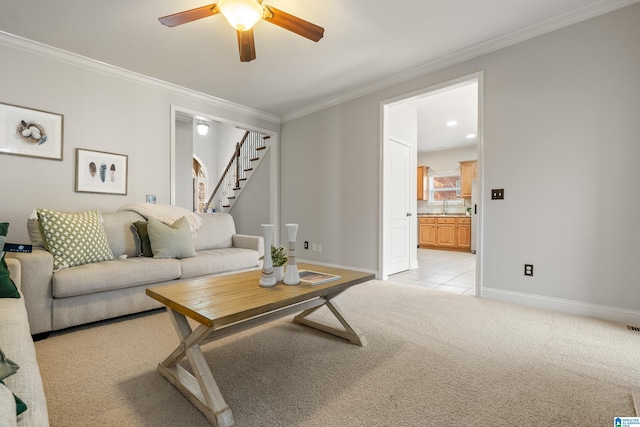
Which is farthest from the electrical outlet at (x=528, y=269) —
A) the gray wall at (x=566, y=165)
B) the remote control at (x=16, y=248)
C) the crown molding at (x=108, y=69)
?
the crown molding at (x=108, y=69)

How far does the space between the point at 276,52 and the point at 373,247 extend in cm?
267

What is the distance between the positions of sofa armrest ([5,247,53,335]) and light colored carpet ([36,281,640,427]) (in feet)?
0.50

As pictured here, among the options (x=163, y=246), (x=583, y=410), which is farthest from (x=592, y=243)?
(x=163, y=246)

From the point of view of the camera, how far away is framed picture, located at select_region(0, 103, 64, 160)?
2.92m

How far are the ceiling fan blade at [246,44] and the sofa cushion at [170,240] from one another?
1.74 metres

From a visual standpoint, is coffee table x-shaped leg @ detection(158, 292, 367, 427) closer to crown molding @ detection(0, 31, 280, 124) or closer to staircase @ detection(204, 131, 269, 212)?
crown molding @ detection(0, 31, 280, 124)

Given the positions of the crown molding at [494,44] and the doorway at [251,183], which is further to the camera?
the doorway at [251,183]

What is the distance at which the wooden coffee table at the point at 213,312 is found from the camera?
4.17 feet

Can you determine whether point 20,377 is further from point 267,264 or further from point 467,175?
point 467,175

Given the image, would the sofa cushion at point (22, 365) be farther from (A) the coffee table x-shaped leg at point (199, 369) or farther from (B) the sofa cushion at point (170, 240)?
(B) the sofa cushion at point (170, 240)

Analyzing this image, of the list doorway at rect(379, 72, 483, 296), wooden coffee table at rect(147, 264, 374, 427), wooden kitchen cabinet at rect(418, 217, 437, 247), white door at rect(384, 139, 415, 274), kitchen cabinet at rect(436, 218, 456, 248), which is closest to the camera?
wooden coffee table at rect(147, 264, 374, 427)

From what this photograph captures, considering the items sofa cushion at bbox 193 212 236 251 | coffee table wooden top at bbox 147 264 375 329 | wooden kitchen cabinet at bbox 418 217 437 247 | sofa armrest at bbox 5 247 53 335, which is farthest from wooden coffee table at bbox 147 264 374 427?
wooden kitchen cabinet at bbox 418 217 437 247

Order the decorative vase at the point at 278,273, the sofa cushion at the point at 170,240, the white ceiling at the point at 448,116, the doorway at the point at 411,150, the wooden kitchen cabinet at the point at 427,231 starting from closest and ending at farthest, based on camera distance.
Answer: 1. the decorative vase at the point at 278,273
2. the sofa cushion at the point at 170,240
3. the doorway at the point at 411,150
4. the white ceiling at the point at 448,116
5. the wooden kitchen cabinet at the point at 427,231

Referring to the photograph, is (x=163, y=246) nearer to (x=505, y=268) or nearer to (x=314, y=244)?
(x=314, y=244)
